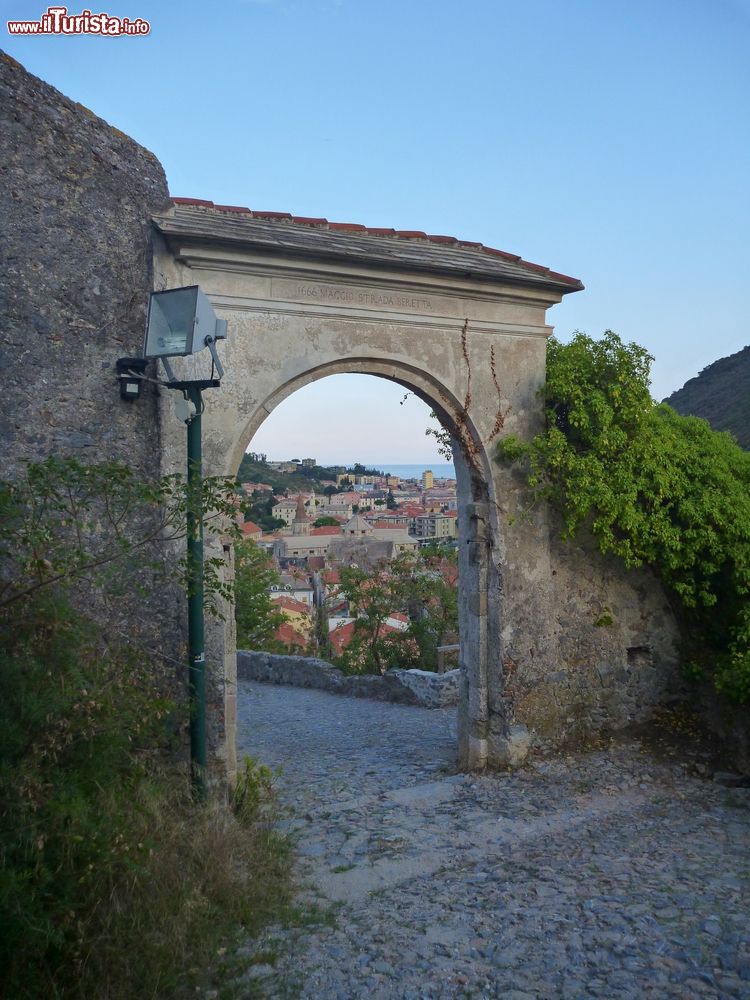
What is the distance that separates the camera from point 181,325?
4.84 meters

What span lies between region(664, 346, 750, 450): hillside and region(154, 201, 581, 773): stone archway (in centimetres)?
1277

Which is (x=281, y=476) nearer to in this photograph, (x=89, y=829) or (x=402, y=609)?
(x=402, y=609)

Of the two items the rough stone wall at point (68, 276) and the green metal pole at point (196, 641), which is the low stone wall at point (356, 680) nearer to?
the green metal pole at point (196, 641)

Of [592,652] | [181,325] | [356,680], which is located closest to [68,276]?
[181,325]

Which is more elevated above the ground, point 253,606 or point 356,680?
point 253,606

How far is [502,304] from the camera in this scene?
6.83m

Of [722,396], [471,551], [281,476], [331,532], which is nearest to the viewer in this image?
[471,551]

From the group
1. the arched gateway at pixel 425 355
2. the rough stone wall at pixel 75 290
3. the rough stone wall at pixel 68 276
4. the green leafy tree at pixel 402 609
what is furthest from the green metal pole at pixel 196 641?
the green leafy tree at pixel 402 609

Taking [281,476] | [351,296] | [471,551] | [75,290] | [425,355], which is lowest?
[471,551]

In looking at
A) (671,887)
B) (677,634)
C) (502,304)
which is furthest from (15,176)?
(677,634)

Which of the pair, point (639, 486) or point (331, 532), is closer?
point (639, 486)

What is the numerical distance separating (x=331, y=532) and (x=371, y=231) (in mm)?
57603

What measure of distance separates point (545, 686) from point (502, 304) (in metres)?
3.38

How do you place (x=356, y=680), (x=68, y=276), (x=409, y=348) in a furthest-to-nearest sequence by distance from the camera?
1. (x=356, y=680)
2. (x=409, y=348)
3. (x=68, y=276)
